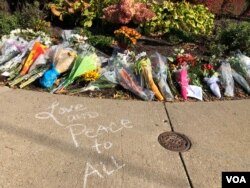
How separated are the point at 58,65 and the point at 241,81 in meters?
2.31

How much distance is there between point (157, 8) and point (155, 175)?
4131 millimetres

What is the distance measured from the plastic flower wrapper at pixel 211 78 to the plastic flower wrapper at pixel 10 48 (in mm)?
2393

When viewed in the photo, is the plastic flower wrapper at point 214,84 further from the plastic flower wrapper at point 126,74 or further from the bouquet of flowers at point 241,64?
the plastic flower wrapper at point 126,74

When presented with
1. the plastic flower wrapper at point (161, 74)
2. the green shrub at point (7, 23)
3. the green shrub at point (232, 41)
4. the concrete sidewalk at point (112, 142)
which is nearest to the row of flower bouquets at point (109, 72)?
the plastic flower wrapper at point (161, 74)

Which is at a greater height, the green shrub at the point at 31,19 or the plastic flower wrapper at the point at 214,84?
the green shrub at the point at 31,19

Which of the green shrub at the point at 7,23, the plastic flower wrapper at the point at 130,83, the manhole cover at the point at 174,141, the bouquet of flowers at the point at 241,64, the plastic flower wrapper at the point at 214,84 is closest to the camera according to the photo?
the manhole cover at the point at 174,141

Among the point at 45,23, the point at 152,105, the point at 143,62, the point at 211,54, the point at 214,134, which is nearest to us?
the point at 214,134

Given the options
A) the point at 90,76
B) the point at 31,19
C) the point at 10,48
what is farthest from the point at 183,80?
the point at 31,19

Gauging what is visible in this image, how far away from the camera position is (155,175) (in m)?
3.40

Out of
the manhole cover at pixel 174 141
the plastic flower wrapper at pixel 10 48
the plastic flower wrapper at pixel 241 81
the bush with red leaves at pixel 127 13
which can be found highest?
the bush with red leaves at pixel 127 13

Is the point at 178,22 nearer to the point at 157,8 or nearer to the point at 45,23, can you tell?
the point at 157,8

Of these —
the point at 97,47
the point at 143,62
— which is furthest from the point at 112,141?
the point at 97,47

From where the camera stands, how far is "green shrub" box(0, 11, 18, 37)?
604cm

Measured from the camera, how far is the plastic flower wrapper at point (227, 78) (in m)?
5.12
